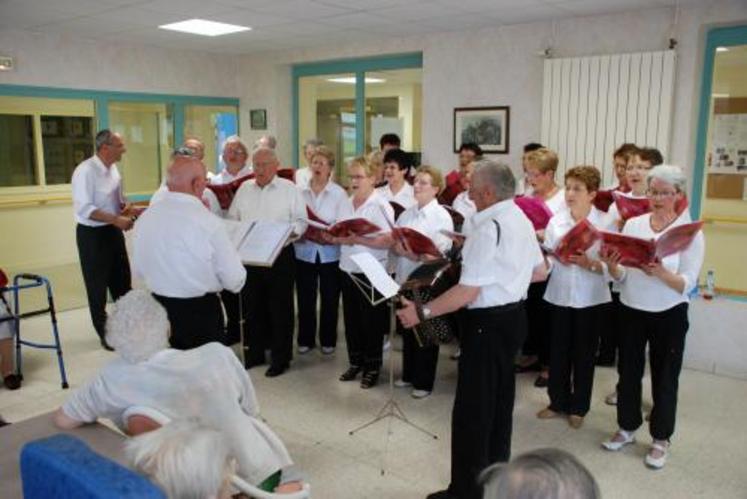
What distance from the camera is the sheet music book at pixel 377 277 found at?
2.86 meters

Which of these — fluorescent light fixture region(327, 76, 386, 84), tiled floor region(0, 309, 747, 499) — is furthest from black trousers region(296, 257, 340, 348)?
fluorescent light fixture region(327, 76, 386, 84)

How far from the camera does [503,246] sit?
251cm

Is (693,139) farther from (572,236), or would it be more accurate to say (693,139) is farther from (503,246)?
(503,246)

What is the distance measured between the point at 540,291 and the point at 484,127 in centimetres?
228

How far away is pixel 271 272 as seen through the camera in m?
4.40

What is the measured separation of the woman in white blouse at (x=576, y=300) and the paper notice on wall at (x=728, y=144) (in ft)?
7.38

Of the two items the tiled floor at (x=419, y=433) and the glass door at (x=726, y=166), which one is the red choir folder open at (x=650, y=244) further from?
the glass door at (x=726, y=166)

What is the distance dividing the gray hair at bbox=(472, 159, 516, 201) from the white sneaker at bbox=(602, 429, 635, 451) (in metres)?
1.65

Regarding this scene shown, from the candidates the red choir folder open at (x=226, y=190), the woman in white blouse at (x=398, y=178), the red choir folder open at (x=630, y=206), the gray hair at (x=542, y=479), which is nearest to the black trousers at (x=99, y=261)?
the red choir folder open at (x=226, y=190)

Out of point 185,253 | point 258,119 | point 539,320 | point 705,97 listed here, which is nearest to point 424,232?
point 539,320

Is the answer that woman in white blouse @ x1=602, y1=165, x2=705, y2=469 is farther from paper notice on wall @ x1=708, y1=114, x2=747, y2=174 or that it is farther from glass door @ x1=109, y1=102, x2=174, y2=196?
glass door @ x1=109, y1=102, x2=174, y2=196

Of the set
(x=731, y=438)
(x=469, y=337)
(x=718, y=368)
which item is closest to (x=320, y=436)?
(x=469, y=337)

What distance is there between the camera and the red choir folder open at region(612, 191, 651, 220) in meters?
3.51

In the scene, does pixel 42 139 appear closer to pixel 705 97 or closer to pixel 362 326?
pixel 362 326
